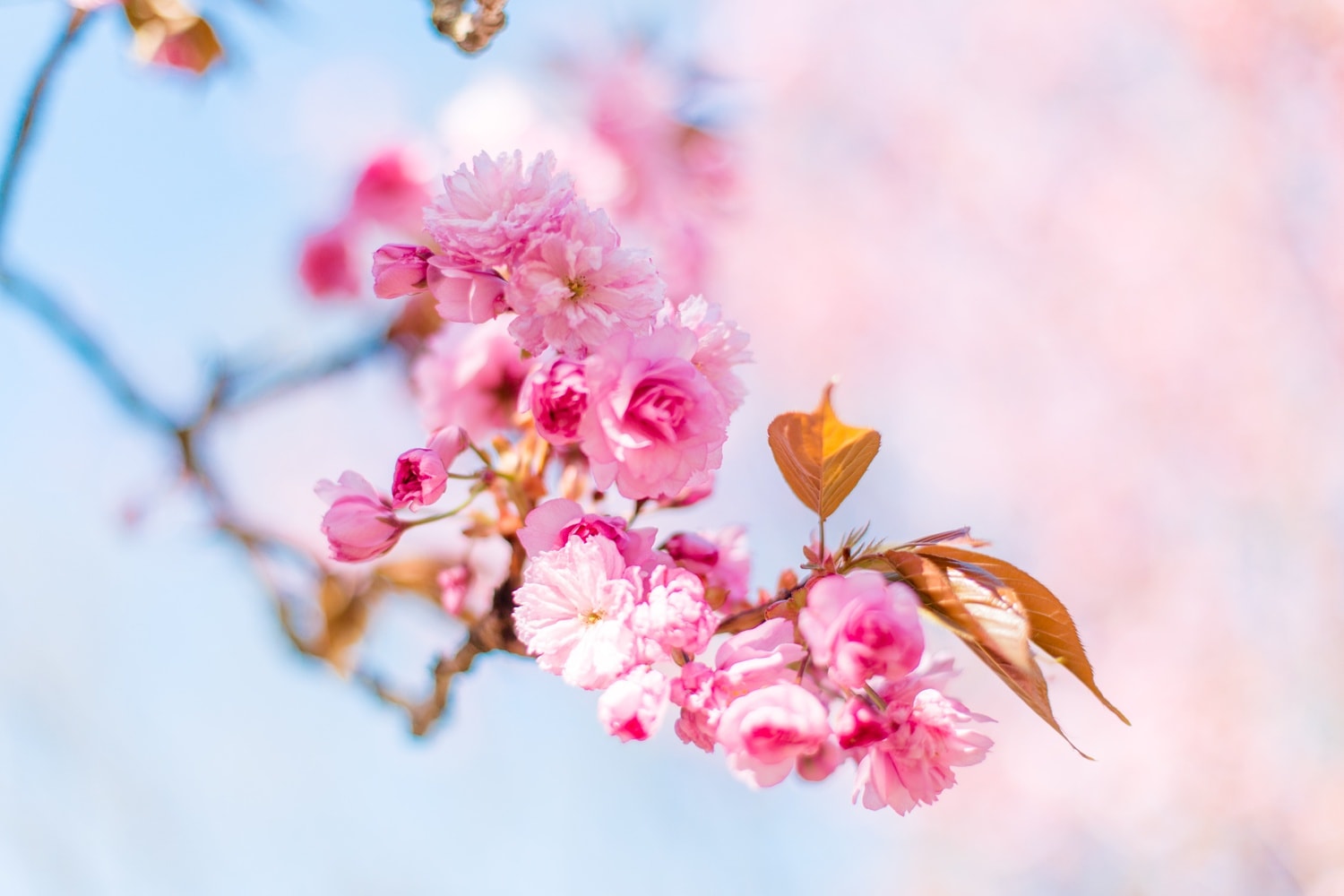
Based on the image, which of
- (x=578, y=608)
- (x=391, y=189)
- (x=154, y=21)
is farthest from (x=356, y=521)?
(x=391, y=189)

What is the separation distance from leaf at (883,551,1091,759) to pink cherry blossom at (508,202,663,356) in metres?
0.21

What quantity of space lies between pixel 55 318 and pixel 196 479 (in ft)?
1.11

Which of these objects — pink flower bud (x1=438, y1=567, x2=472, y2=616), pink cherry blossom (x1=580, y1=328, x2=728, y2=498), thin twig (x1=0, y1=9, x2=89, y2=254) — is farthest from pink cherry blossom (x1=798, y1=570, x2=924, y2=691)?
thin twig (x1=0, y1=9, x2=89, y2=254)

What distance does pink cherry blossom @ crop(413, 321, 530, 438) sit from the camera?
836 mm

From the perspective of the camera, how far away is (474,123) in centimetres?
150

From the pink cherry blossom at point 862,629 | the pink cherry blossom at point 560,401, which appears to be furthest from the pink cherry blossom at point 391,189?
the pink cherry blossom at point 862,629

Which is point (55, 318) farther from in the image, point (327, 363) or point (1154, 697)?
point (1154, 697)

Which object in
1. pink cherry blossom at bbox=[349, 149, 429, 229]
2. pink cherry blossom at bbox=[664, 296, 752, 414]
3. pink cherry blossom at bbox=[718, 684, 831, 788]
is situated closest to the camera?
pink cherry blossom at bbox=[718, 684, 831, 788]

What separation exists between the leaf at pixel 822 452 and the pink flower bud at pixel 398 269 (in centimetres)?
23

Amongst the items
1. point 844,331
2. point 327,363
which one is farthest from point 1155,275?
point 327,363

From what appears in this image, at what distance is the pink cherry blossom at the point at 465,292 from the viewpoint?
18.5 inches

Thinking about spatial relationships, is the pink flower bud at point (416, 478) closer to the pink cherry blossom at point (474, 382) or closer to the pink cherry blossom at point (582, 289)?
the pink cherry blossom at point (582, 289)

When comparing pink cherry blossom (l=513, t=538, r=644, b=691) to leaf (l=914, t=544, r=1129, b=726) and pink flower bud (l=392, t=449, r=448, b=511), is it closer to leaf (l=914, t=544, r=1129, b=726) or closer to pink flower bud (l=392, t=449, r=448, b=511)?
pink flower bud (l=392, t=449, r=448, b=511)

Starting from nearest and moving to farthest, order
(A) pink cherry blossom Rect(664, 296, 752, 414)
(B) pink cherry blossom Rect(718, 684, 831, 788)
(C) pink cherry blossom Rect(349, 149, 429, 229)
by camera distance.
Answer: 1. (B) pink cherry blossom Rect(718, 684, 831, 788)
2. (A) pink cherry blossom Rect(664, 296, 752, 414)
3. (C) pink cherry blossom Rect(349, 149, 429, 229)
